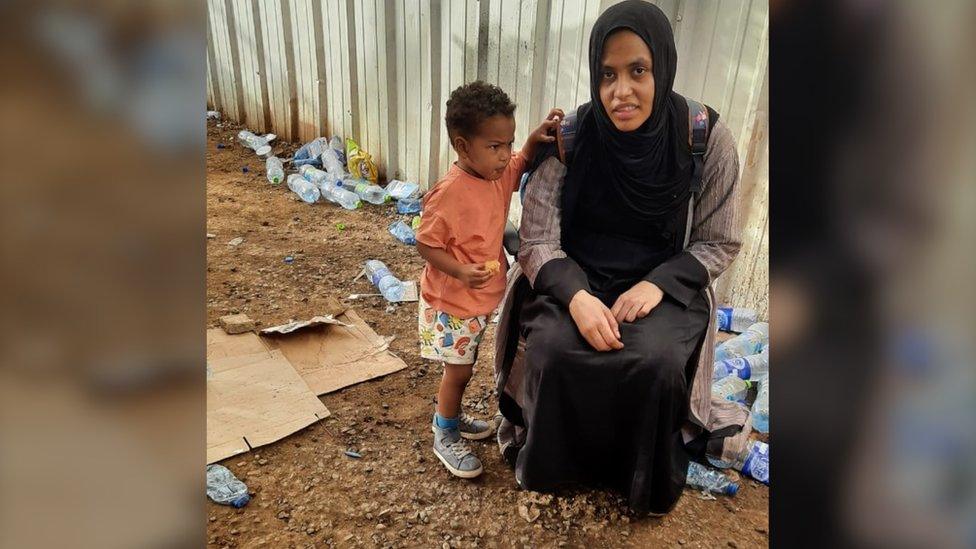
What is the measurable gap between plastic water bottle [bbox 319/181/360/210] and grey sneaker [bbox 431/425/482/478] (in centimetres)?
335

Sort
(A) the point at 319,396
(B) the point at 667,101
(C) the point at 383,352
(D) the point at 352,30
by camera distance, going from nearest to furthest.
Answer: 1. (B) the point at 667,101
2. (A) the point at 319,396
3. (C) the point at 383,352
4. (D) the point at 352,30

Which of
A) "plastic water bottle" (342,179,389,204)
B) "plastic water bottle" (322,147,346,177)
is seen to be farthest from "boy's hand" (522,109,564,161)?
"plastic water bottle" (322,147,346,177)

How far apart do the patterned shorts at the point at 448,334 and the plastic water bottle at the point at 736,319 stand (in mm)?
1796

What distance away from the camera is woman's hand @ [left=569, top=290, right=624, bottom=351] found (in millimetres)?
2211

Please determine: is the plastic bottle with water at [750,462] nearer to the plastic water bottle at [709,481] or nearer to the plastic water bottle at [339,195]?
the plastic water bottle at [709,481]

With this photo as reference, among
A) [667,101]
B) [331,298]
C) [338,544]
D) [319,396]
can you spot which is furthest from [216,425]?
[667,101]

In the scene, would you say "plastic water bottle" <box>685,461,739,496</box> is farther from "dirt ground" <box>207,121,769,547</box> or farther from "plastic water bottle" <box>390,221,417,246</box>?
"plastic water bottle" <box>390,221,417,246</box>

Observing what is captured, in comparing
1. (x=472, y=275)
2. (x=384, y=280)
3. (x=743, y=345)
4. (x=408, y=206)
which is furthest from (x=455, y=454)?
(x=408, y=206)

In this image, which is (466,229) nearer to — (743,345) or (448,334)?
(448,334)

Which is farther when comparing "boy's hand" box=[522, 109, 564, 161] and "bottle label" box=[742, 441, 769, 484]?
"bottle label" box=[742, 441, 769, 484]

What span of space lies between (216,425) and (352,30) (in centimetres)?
405
